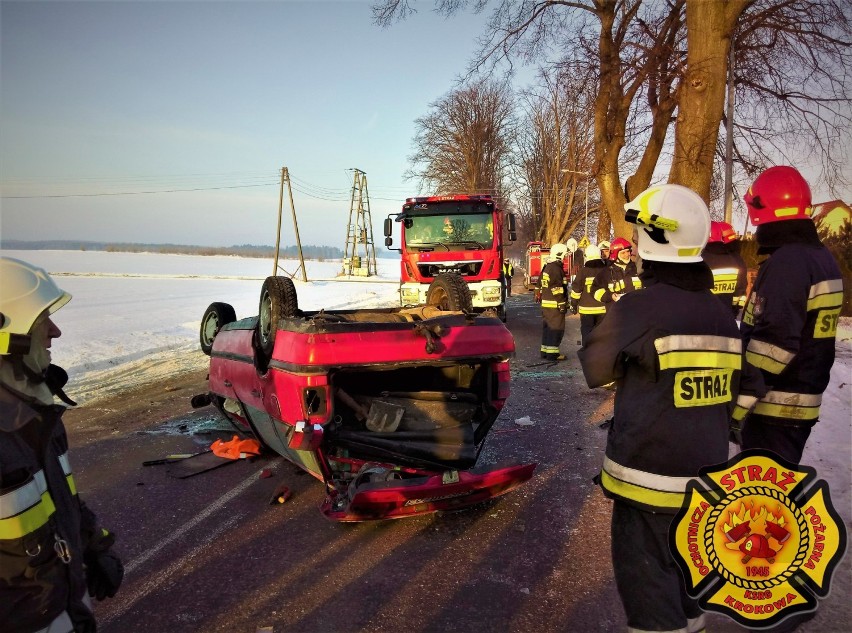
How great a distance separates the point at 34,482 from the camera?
1.53 metres

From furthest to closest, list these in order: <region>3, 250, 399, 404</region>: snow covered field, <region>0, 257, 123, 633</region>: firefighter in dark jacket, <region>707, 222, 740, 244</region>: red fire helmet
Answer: <region>3, 250, 399, 404</region>: snow covered field → <region>707, 222, 740, 244</region>: red fire helmet → <region>0, 257, 123, 633</region>: firefighter in dark jacket

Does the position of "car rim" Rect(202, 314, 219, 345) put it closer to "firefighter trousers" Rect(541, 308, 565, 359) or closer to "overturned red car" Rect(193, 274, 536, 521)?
"overturned red car" Rect(193, 274, 536, 521)

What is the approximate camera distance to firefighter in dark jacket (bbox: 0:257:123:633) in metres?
1.47

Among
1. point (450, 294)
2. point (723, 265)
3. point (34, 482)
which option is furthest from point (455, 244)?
point (34, 482)

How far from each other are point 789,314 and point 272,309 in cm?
305

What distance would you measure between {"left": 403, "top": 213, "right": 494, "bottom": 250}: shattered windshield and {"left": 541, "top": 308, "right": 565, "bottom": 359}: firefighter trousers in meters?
3.80

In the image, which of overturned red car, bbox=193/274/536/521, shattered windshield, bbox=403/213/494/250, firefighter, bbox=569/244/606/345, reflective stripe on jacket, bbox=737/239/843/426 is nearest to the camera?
reflective stripe on jacket, bbox=737/239/843/426

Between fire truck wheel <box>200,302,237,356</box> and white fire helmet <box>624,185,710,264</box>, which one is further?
fire truck wheel <box>200,302,237,356</box>

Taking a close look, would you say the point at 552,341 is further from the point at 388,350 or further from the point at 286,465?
the point at 388,350

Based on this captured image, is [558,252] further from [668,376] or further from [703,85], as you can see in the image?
[668,376]

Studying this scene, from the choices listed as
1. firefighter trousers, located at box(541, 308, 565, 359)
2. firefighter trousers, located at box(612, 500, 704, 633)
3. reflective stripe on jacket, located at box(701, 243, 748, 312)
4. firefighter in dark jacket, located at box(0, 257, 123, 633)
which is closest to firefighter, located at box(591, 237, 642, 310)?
firefighter trousers, located at box(541, 308, 565, 359)

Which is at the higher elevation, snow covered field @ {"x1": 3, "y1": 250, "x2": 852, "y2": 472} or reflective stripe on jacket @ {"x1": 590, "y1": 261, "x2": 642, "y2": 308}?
reflective stripe on jacket @ {"x1": 590, "y1": 261, "x2": 642, "y2": 308}

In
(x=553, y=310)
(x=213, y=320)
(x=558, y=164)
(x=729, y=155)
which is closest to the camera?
(x=213, y=320)

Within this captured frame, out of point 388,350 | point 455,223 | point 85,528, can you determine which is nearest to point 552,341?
point 455,223
